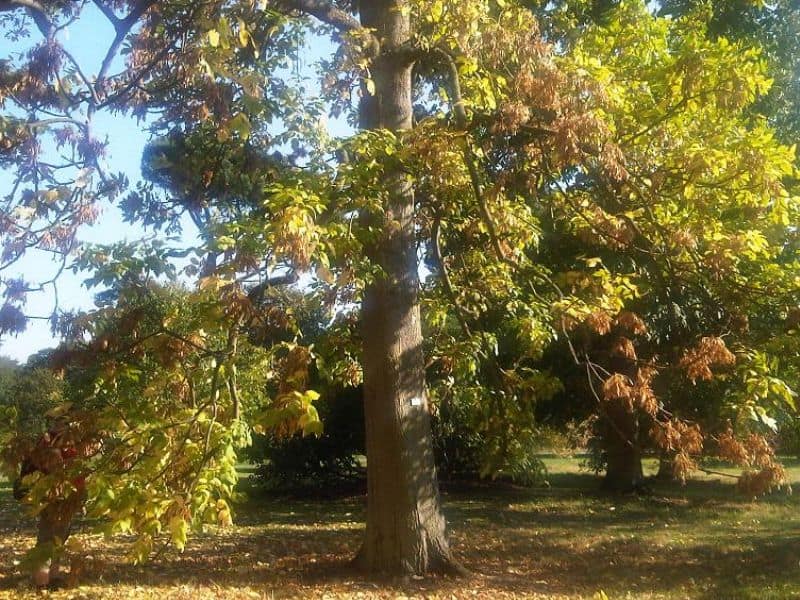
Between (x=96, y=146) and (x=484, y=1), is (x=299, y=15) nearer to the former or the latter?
(x=484, y=1)

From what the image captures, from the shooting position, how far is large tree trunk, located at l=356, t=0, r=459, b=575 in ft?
28.0

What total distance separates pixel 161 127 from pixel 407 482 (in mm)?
5558

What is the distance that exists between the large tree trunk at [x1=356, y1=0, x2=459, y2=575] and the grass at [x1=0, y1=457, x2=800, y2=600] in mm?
371

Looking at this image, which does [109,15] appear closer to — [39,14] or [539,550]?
[39,14]

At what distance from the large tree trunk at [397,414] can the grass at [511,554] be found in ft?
1.22

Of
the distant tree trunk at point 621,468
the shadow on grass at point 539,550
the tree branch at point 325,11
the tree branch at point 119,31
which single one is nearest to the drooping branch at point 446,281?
the tree branch at point 325,11

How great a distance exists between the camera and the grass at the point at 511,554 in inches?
326

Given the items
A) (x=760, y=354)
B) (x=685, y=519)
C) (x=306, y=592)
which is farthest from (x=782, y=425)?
(x=306, y=592)

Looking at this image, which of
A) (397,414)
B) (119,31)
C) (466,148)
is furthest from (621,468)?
(119,31)

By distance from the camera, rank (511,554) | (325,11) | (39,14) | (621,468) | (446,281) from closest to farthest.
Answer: (39,14), (325,11), (446,281), (511,554), (621,468)

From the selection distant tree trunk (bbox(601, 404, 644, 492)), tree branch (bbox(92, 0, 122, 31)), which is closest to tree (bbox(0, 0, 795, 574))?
tree branch (bbox(92, 0, 122, 31))

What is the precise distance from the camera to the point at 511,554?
11062mm

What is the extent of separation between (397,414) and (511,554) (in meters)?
3.67

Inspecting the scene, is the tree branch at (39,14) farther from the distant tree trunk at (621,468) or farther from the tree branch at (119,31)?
the distant tree trunk at (621,468)
